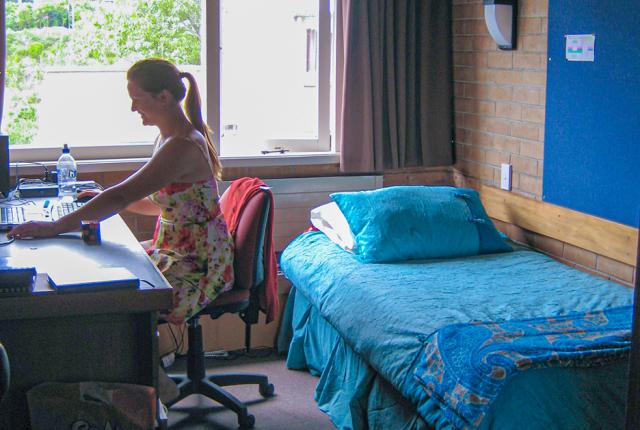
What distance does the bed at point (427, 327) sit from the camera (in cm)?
248

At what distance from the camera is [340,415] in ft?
10.9

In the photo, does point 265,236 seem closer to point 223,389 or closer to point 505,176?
point 223,389

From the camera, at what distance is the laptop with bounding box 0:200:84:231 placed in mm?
3021

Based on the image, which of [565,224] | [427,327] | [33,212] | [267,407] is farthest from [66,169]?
[565,224]

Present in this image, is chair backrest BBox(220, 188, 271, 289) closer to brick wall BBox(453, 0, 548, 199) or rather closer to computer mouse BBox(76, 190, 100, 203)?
computer mouse BBox(76, 190, 100, 203)

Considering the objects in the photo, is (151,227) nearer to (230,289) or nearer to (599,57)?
(230,289)

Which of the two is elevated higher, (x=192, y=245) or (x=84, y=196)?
(x=84, y=196)

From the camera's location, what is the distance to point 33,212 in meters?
3.23

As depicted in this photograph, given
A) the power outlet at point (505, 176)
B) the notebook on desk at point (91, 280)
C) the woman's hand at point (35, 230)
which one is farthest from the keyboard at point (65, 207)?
the power outlet at point (505, 176)

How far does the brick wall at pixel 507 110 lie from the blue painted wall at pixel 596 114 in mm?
100

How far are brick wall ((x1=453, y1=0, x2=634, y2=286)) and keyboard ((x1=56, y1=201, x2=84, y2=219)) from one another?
191cm

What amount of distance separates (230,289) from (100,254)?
726 millimetres

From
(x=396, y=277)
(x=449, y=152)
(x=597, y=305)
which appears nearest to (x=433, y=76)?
(x=449, y=152)

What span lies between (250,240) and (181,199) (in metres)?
0.30
